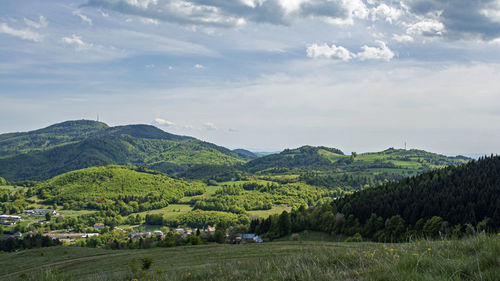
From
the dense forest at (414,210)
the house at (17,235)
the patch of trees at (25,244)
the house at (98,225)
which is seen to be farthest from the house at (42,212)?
the dense forest at (414,210)

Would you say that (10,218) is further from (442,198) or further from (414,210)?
(442,198)

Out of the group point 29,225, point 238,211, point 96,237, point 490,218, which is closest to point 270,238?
point 490,218

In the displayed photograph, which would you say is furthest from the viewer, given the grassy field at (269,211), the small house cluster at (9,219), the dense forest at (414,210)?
the grassy field at (269,211)

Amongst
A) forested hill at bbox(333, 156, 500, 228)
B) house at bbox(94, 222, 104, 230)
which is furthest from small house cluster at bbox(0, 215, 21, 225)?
forested hill at bbox(333, 156, 500, 228)

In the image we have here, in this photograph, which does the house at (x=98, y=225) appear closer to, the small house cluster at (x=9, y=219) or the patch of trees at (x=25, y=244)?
the small house cluster at (x=9, y=219)

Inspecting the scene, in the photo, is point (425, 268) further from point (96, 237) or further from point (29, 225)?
point (29, 225)

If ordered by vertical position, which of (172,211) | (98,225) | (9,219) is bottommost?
(98,225)

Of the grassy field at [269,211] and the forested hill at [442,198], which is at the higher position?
the forested hill at [442,198]

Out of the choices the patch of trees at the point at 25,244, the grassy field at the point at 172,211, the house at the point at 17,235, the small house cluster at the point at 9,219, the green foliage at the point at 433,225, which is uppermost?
the green foliage at the point at 433,225

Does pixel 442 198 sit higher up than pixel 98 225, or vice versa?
pixel 442 198

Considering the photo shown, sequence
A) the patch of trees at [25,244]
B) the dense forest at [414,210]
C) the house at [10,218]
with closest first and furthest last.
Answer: the dense forest at [414,210] < the patch of trees at [25,244] < the house at [10,218]

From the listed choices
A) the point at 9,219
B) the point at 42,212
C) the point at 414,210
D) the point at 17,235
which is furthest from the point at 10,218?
the point at 414,210

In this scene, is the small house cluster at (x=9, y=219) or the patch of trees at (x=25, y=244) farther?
the small house cluster at (x=9, y=219)

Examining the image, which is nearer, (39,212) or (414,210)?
(414,210)
